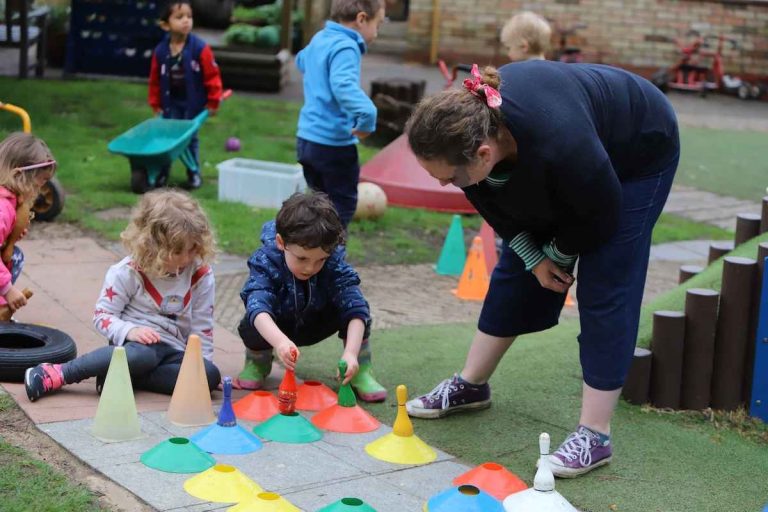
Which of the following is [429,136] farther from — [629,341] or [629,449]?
[629,449]

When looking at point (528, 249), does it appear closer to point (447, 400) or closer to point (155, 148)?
point (447, 400)

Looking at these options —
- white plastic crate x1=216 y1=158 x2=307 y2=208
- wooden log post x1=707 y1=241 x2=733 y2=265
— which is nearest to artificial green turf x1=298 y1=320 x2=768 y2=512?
wooden log post x1=707 y1=241 x2=733 y2=265

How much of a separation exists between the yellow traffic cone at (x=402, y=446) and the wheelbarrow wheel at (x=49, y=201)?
157 inches

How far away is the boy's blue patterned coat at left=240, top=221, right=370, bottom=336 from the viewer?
14.8 feet

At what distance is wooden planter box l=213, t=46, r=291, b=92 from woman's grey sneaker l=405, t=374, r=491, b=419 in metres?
10.9

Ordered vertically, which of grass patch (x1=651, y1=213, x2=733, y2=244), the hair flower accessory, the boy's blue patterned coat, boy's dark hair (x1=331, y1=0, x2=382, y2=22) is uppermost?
boy's dark hair (x1=331, y1=0, x2=382, y2=22)

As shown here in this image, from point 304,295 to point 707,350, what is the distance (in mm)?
1774

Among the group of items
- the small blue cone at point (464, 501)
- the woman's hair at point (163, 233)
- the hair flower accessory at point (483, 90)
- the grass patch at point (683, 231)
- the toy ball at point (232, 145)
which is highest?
the hair flower accessory at point (483, 90)

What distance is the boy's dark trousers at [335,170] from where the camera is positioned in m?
6.29

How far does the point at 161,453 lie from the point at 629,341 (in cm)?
169

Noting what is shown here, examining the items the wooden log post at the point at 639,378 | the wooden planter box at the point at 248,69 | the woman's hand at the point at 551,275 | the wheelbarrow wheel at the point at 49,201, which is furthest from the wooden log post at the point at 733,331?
the wooden planter box at the point at 248,69

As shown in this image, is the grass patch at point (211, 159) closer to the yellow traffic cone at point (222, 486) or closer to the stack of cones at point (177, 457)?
the stack of cones at point (177, 457)

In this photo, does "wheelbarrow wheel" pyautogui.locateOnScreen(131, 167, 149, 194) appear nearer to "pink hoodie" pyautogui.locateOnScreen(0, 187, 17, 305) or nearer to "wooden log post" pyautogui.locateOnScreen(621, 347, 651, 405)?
"pink hoodie" pyautogui.locateOnScreen(0, 187, 17, 305)

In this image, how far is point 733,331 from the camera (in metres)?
4.77
